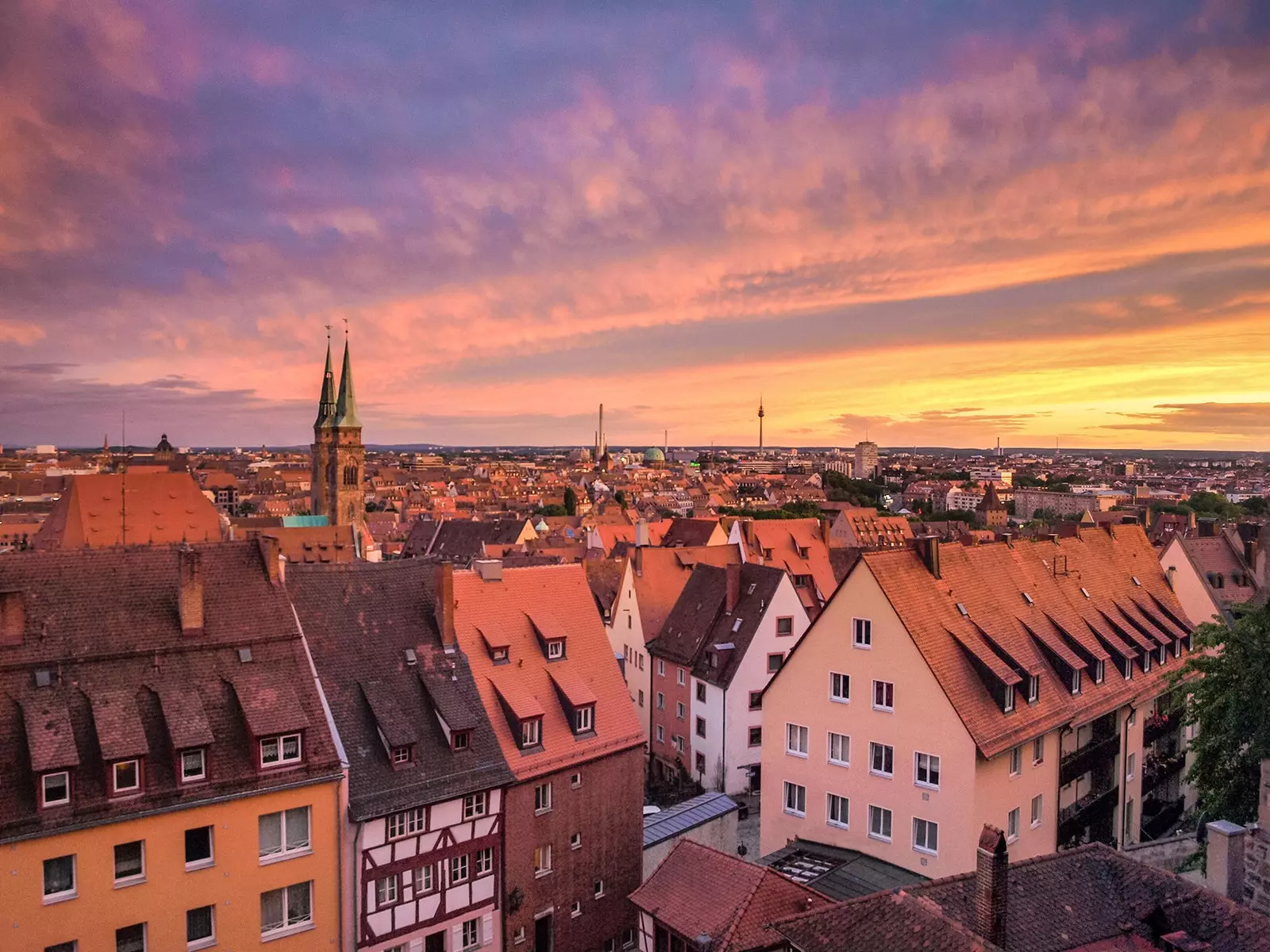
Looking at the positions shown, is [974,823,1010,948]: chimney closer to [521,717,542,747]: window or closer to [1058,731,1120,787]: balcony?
[521,717,542,747]: window

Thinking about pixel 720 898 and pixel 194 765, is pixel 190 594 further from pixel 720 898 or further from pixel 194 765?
pixel 720 898

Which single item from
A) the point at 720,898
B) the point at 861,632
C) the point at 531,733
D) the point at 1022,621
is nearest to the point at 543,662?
the point at 531,733

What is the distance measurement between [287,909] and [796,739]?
16.6 meters

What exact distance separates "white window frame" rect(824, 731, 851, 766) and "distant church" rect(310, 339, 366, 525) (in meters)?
108

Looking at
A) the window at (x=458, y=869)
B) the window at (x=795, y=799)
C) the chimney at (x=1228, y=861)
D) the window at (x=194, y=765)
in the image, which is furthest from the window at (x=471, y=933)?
Result: the chimney at (x=1228, y=861)

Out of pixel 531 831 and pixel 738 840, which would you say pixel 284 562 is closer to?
pixel 531 831

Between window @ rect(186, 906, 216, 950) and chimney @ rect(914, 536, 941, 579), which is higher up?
chimney @ rect(914, 536, 941, 579)

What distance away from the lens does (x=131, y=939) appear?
67.2ft

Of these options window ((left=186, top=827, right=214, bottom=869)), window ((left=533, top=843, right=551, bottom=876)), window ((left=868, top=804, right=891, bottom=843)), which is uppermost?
window ((left=186, top=827, right=214, bottom=869))

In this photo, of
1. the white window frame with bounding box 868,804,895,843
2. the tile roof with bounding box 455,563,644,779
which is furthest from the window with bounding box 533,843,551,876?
the white window frame with bounding box 868,804,895,843

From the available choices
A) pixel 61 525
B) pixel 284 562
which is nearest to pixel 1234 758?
pixel 284 562

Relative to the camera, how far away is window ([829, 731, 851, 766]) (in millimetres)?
28391

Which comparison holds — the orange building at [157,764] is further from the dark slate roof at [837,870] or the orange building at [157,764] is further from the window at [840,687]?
the window at [840,687]

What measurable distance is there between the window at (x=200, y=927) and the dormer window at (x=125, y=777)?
3.32 meters
